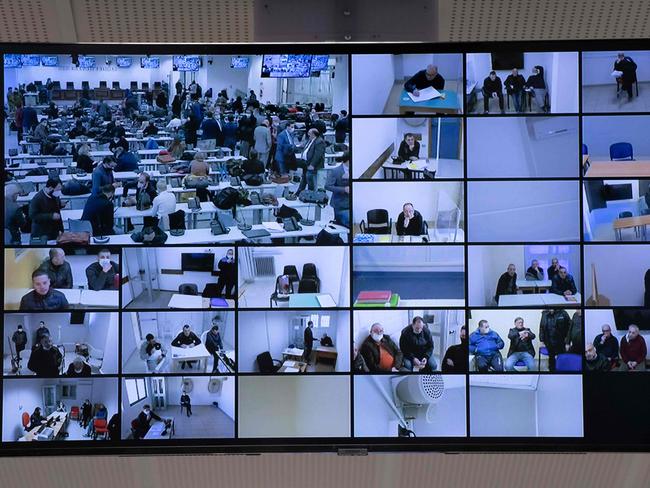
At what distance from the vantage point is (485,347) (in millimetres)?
3498

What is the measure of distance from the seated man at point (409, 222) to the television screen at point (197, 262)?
2.77ft

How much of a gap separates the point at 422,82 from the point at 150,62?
1210mm

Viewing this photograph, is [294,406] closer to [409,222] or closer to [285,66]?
[409,222]

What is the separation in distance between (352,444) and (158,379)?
920mm

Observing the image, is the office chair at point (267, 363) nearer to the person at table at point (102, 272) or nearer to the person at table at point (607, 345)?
the person at table at point (102, 272)

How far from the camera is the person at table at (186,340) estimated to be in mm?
3469

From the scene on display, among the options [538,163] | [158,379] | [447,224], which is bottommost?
[158,379]

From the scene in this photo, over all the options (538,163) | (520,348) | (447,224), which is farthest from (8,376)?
(538,163)

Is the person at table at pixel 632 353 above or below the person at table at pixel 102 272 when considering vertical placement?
below

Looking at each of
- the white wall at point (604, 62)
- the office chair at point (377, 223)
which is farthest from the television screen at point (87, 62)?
the white wall at point (604, 62)

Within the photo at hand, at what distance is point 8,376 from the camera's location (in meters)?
3.44

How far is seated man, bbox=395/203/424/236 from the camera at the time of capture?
11.4ft

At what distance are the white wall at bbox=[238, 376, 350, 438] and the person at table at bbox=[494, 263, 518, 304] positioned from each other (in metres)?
0.79

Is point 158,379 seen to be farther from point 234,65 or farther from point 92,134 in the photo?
point 234,65
